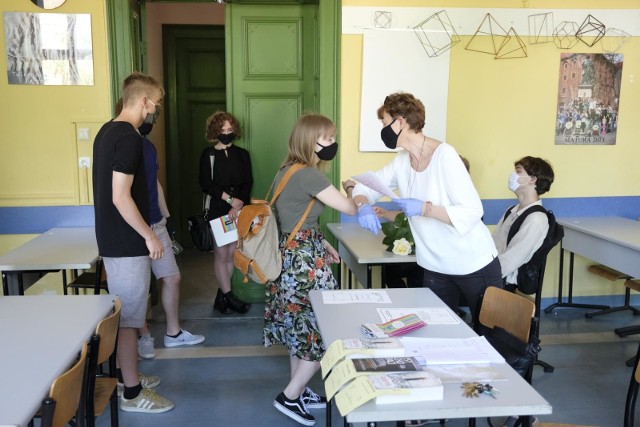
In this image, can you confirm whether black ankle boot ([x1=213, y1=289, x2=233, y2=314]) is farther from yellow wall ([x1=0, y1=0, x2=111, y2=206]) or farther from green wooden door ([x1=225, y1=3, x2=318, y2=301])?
yellow wall ([x1=0, y1=0, x2=111, y2=206])

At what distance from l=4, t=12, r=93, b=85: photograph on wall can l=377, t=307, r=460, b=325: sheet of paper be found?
3.07 m

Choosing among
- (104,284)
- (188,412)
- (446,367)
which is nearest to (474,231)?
(446,367)

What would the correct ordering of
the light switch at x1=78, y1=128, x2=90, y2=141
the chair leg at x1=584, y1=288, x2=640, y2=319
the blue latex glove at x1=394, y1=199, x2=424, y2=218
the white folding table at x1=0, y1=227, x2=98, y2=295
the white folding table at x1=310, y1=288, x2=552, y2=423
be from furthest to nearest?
the chair leg at x1=584, y1=288, x2=640, y2=319, the light switch at x1=78, y1=128, x2=90, y2=141, the white folding table at x1=0, y1=227, x2=98, y2=295, the blue latex glove at x1=394, y1=199, x2=424, y2=218, the white folding table at x1=310, y1=288, x2=552, y2=423

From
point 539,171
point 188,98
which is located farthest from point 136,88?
point 188,98

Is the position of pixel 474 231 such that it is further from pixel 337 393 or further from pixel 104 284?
pixel 104 284

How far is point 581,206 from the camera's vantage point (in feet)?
16.2

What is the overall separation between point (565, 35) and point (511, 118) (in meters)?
0.75

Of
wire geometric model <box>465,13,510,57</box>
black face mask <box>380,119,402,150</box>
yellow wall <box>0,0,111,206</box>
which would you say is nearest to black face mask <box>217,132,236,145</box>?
yellow wall <box>0,0,111,206</box>

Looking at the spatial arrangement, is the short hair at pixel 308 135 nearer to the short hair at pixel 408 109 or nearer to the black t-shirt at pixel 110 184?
the short hair at pixel 408 109

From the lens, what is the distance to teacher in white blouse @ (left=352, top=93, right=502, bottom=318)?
8.22 ft

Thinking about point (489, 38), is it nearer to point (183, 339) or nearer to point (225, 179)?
point (225, 179)

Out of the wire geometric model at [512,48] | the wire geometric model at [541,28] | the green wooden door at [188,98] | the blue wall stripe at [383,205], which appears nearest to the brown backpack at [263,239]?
the blue wall stripe at [383,205]

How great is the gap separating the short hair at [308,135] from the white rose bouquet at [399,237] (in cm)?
101

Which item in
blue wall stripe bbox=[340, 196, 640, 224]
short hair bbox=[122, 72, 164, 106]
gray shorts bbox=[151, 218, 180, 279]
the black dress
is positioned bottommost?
gray shorts bbox=[151, 218, 180, 279]
